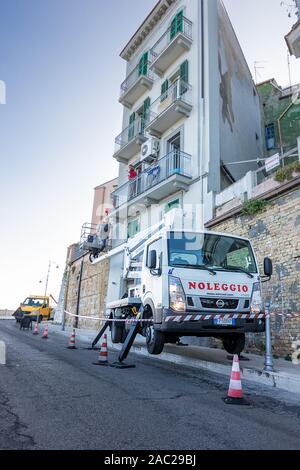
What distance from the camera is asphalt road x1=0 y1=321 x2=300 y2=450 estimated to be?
2881mm

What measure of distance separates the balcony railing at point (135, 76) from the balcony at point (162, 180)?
6648 mm

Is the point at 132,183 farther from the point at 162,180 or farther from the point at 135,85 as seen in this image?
the point at 135,85

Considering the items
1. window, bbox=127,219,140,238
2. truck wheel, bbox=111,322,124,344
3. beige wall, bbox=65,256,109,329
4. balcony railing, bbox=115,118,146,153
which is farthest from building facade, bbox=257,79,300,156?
truck wheel, bbox=111,322,124,344

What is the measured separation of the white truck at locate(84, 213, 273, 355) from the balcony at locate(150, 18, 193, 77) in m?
13.6

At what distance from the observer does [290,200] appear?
9.49 m

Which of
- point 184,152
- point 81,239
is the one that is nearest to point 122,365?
point 184,152

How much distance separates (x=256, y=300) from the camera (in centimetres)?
667

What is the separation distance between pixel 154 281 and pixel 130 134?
1562 cm

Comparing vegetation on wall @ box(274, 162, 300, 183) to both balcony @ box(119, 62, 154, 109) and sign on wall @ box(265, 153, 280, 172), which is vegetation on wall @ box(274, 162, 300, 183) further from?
balcony @ box(119, 62, 154, 109)

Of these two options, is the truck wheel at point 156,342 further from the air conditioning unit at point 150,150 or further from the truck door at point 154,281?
the air conditioning unit at point 150,150

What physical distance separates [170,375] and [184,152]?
36.0 feet

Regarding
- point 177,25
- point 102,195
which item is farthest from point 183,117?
point 102,195

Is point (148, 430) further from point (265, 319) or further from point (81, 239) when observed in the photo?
point (81, 239)

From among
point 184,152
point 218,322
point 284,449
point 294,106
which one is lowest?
point 284,449
